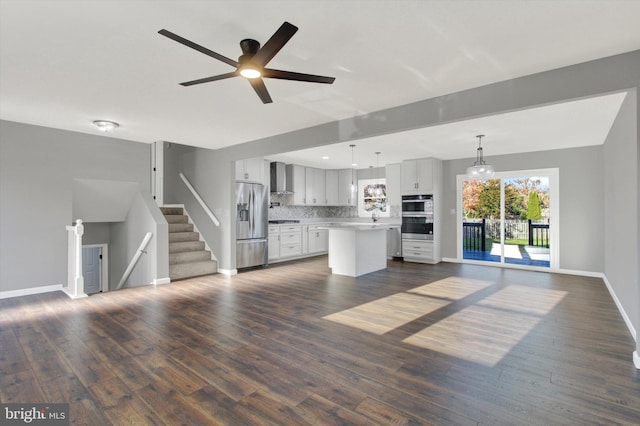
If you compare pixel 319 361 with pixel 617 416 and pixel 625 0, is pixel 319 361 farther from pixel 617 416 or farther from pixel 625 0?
pixel 625 0

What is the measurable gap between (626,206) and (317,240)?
6557mm

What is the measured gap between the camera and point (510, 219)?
7.13 meters

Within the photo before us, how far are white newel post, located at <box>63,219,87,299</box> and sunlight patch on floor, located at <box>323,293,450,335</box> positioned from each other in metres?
3.68

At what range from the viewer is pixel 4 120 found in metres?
4.62

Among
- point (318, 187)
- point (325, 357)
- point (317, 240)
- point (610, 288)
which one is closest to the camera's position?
point (325, 357)

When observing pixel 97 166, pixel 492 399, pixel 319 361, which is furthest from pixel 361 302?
pixel 97 166

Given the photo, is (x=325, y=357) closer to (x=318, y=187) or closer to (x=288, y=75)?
(x=288, y=75)

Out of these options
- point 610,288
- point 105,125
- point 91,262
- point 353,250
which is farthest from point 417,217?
point 91,262

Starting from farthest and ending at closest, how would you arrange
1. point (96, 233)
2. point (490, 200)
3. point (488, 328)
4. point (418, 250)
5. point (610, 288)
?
point (418, 250) < point (490, 200) < point (96, 233) < point (610, 288) < point (488, 328)

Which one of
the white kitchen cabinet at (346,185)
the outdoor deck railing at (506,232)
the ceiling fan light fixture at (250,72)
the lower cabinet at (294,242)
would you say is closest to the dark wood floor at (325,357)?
the outdoor deck railing at (506,232)

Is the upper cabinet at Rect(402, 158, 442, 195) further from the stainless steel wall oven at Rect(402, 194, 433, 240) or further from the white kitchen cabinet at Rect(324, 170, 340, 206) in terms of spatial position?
the white kitchen cabinet at Rect(324, 170, 340, 206)

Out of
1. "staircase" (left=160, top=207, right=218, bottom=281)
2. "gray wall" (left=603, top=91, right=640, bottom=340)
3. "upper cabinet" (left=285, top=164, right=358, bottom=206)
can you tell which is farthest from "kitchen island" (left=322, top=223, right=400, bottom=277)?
"gray wall" (left=603, top=91, right=640, bottom=340)

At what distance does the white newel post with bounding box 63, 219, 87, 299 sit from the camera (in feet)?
15.3

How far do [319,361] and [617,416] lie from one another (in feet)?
6.36
